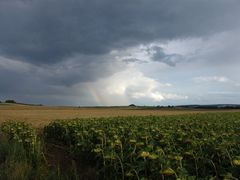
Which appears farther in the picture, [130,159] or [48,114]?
[48,114]

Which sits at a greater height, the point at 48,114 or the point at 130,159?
the point at 48,114

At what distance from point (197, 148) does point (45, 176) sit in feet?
11.1

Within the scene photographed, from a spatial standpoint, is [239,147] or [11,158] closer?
[239,147]

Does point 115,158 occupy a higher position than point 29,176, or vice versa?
point 115,158

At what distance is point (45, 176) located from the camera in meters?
7.53

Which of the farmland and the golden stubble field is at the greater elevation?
the golden stubble field

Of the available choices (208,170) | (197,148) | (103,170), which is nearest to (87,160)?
(103,170)

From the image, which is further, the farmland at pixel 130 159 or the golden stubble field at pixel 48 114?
the golden stubble field at pixel 48 114

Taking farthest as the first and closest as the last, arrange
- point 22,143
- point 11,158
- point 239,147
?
point 22,143, point 11,158, point 239,147

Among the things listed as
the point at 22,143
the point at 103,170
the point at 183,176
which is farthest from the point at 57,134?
the point at 183,176

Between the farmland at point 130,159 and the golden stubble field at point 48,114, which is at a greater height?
the golden stubble field at point 48,114

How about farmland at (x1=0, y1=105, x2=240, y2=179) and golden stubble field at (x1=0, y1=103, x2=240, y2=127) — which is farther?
golden stubble field at (x1=0, y1=103, x2=240, y2=127)

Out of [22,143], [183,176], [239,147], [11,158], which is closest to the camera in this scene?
[183,176]

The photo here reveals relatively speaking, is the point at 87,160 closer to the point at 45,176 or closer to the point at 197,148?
the point at 45,176
